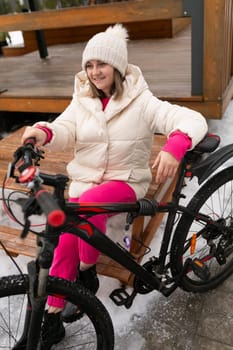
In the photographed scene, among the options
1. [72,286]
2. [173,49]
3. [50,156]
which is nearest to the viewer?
[72,286]

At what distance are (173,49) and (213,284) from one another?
13.0ft

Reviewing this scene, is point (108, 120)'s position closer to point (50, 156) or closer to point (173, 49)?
point (50, 156)

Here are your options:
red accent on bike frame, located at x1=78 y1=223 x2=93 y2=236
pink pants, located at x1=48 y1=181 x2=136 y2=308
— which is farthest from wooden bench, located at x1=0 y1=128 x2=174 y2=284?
red accent on bike frame, located at x1=78 y1=223 x2=93 y2=236

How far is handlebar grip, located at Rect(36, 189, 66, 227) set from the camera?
861 mm

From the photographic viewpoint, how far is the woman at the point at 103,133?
1.61m

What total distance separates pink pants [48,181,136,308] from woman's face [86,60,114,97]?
49 cm

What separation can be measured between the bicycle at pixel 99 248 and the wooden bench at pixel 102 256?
0.14 metres

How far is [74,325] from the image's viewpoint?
6.23 ft

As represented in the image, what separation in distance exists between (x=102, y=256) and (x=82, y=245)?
40 cm

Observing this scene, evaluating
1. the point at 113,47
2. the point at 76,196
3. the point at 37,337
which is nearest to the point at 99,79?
the point at 113,47

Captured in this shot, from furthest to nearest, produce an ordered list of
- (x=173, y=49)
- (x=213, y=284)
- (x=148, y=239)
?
(x=173, y=49), (x=148, y=239), (x=213, y=284)

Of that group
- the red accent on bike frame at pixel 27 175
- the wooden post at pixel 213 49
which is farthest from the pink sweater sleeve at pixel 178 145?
the wooden post at pixel 213 49

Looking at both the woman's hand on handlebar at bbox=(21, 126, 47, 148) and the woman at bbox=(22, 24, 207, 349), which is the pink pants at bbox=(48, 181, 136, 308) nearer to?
the woman at bbox=(22, 24, 207, 349)

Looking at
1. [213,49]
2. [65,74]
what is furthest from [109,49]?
[65,74]
